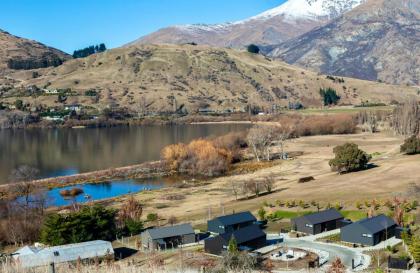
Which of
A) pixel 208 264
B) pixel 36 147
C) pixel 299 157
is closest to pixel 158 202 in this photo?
pixel 208 264

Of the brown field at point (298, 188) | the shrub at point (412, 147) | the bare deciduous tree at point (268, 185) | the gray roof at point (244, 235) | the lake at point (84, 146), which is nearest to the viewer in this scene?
the gray roof at point (244, 235)

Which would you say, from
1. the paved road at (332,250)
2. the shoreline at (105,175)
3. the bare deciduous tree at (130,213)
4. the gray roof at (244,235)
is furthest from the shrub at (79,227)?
the shoreline at (105,175)

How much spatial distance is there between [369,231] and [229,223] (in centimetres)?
1309

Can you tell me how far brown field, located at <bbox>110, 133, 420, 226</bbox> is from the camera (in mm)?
67375

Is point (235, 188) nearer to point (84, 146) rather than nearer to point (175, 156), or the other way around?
point (175, 156)

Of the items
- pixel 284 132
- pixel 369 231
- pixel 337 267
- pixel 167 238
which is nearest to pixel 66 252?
pixel 167 238

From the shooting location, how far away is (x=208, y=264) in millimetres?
42750

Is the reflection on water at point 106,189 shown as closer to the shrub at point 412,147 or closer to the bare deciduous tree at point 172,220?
the bare deciduous tree at point 172,220

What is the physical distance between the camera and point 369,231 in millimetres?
47938

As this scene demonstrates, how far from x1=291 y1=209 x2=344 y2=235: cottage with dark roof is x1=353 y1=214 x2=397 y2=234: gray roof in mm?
4837

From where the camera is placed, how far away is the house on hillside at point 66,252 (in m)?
43.4

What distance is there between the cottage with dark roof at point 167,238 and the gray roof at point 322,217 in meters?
11.1

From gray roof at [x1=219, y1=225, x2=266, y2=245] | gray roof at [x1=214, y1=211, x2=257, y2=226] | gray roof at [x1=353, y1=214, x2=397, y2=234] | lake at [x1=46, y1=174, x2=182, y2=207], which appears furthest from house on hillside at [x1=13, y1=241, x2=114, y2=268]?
lake at [x1=46, y1=174, x2=182, y2=207]

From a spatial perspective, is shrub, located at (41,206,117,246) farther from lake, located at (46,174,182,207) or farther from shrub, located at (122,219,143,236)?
lake, located at (46,174,182,207)
